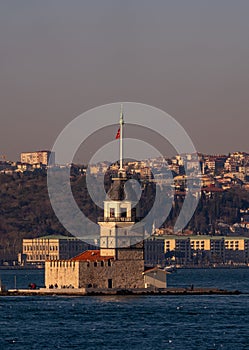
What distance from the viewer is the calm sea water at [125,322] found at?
3140 inches

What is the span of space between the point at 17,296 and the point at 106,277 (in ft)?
19.4

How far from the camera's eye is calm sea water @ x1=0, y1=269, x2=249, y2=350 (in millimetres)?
79750

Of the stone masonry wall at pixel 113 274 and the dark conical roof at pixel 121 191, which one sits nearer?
the stone masonry wall at pixel 113 274

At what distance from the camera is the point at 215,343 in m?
80.0

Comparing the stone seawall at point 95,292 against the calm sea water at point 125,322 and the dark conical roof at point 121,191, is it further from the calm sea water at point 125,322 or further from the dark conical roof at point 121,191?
the dark conical roof at point 121,191

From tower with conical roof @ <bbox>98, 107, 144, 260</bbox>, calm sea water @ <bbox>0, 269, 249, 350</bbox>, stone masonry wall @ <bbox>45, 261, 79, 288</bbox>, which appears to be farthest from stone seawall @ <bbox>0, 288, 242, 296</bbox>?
tower with conical roof @ <bbox>98, 107, 144, 260</bbox>

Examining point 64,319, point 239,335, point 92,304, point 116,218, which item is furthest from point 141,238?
point 239,335

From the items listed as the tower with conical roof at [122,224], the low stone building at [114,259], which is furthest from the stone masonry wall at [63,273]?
the tower with conical roof at [122,224]

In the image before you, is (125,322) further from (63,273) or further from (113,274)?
(63,273)

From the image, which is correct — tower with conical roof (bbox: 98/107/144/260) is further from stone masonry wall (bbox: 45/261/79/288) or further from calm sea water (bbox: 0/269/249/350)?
calm sea water (bbox: 0/269/249/350)

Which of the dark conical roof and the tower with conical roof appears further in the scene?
the dark conical roof

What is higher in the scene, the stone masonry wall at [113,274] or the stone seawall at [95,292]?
the stone masonry wall at [113,274]

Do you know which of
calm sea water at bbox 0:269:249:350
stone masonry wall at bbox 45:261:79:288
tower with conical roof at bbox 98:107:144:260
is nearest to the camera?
calm sea water at bbox 0:269:249:350

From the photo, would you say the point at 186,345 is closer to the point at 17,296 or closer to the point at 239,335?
the point at 239,335
